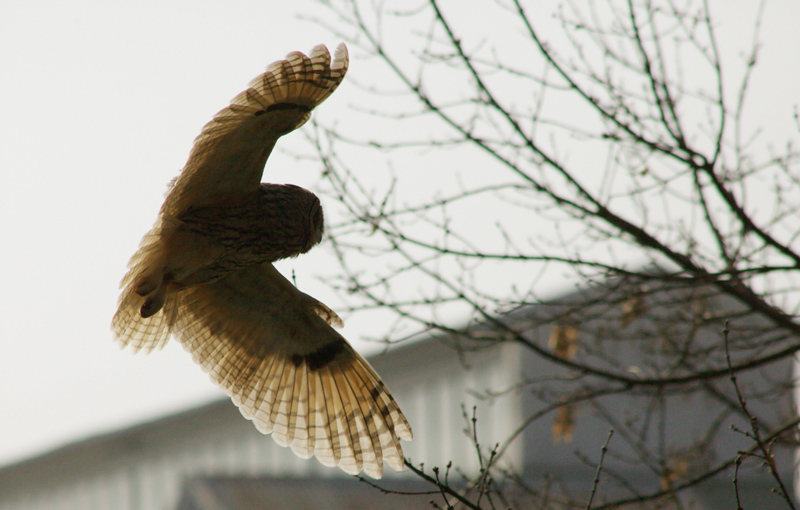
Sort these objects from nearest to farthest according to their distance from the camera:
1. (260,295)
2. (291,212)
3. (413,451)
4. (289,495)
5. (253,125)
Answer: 1. (253,125)
2. (291,212)
3. (260,295)
4. (289,495)
5. (413,451)

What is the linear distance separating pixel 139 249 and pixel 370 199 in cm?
136

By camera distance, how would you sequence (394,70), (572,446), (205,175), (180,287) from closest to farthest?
(205,175)
(180,287)
(394,70)
(572,446)

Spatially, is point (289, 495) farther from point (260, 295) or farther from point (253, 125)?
point (253, 125)

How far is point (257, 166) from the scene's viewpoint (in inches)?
153

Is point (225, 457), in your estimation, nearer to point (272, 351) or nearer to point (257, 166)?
point (272, 351)

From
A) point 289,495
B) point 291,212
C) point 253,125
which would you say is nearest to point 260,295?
point 291,212

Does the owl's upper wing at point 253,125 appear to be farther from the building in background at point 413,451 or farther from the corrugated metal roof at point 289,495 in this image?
the corrugated metal roof at point 289,495

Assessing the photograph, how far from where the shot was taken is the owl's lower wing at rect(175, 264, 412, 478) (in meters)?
4.67

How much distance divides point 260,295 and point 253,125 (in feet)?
4.58

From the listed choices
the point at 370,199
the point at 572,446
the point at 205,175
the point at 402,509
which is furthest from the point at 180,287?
the point at 572,446

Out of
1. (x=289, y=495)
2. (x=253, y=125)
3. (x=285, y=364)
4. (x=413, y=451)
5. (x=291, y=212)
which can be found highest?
(x=253, y=125)

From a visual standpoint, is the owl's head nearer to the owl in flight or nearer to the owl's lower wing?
the owl in flight

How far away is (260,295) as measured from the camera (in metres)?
4.74

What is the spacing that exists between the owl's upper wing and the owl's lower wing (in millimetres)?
873
